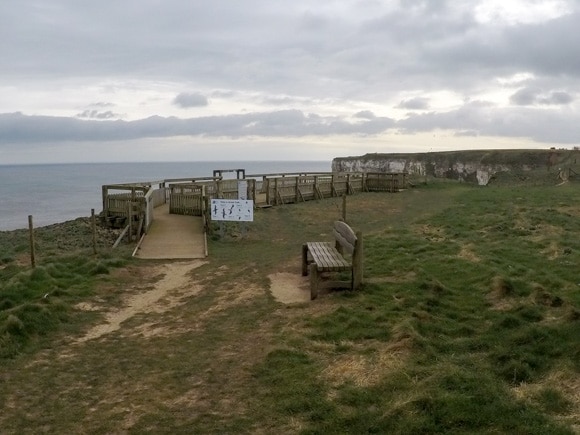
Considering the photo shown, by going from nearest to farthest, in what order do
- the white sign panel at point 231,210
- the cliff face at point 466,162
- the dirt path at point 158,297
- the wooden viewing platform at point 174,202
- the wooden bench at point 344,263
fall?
1. the dirt path at point 158,297
2. the wooden bench at point 344,263
3. the white sign panel at point 231,210
4. the wooden viewing platform at point 174,202
5. the cliff face at point 466,162

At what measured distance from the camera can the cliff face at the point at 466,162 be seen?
2468 inches

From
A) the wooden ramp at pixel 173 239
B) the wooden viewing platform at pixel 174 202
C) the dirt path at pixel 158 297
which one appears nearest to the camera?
the dirt path at pixel 158 297

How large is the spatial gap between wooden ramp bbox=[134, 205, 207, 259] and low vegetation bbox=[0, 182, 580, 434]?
161 centimetres

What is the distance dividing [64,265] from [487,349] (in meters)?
9.14

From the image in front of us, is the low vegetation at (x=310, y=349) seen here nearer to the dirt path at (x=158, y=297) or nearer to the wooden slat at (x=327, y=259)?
the dirt path at (x=158, y=297)

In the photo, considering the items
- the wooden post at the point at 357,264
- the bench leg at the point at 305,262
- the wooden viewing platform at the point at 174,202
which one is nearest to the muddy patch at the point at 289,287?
the bench leg at the point at 305,262

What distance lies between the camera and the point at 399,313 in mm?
7605

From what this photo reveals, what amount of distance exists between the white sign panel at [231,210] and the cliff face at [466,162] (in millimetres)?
39280

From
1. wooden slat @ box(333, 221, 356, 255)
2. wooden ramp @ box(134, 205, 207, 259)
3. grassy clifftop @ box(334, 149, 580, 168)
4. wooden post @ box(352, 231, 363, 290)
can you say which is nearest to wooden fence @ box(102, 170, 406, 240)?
wooden ramp @ box(134, 205, 207, 259)

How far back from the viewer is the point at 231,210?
51.5 ft

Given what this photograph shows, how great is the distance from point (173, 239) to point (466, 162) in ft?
221

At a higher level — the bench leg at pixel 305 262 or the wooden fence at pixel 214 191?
the wooden fence at pixel 214 191

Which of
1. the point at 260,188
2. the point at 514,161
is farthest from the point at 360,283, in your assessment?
the point at 514,161

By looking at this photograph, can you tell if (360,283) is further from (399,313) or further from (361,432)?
(361,432)
